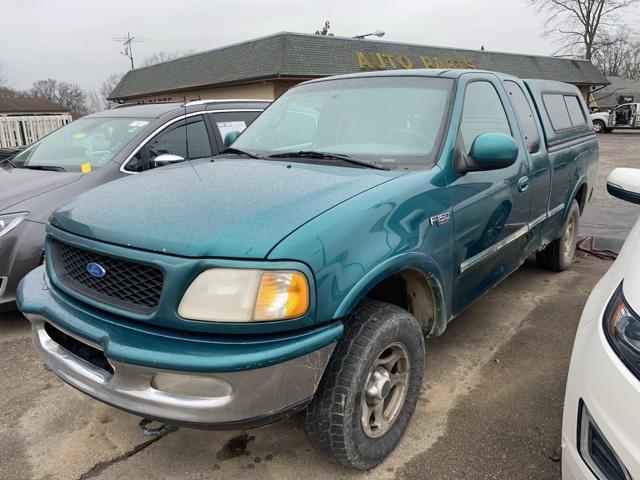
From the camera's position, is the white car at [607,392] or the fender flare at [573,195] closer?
the white car at [607,392]

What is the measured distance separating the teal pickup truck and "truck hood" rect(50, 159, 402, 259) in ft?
0.03

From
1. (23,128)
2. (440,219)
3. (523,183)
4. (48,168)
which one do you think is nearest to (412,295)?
(440,219)

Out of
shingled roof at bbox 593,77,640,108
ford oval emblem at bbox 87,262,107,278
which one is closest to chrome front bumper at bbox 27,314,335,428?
ford oval emblem at bbox 87,262,107,278

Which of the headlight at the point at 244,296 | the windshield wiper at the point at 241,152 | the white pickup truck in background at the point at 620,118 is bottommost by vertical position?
the white pickup truck in background at the point at 620,118

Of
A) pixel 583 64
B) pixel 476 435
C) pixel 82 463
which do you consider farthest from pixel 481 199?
pixel 583 64

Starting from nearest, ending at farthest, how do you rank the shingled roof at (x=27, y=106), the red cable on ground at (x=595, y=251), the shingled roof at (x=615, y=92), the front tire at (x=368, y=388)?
the front tire at (x=368, y=388), the red cable on ground at (x=595, y=251), the shingled roof at (x=27, y=106), the shingled roof at (x=615, y=92)

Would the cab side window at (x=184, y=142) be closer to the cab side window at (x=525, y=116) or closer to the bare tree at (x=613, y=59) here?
the cab side window at (x=525, y=116)

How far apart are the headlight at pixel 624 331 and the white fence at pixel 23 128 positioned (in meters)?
14.5

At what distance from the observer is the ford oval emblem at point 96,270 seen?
206 cm

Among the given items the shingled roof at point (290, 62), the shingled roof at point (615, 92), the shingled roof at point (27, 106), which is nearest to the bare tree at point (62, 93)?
the shingled roof at point (27, 106)

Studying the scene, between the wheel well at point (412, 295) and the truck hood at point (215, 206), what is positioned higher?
the truck hood at point (215, 206)

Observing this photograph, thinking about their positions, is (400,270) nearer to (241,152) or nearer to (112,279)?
(112,279)

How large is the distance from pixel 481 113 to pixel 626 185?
1.05 metres

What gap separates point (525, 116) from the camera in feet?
12.4
